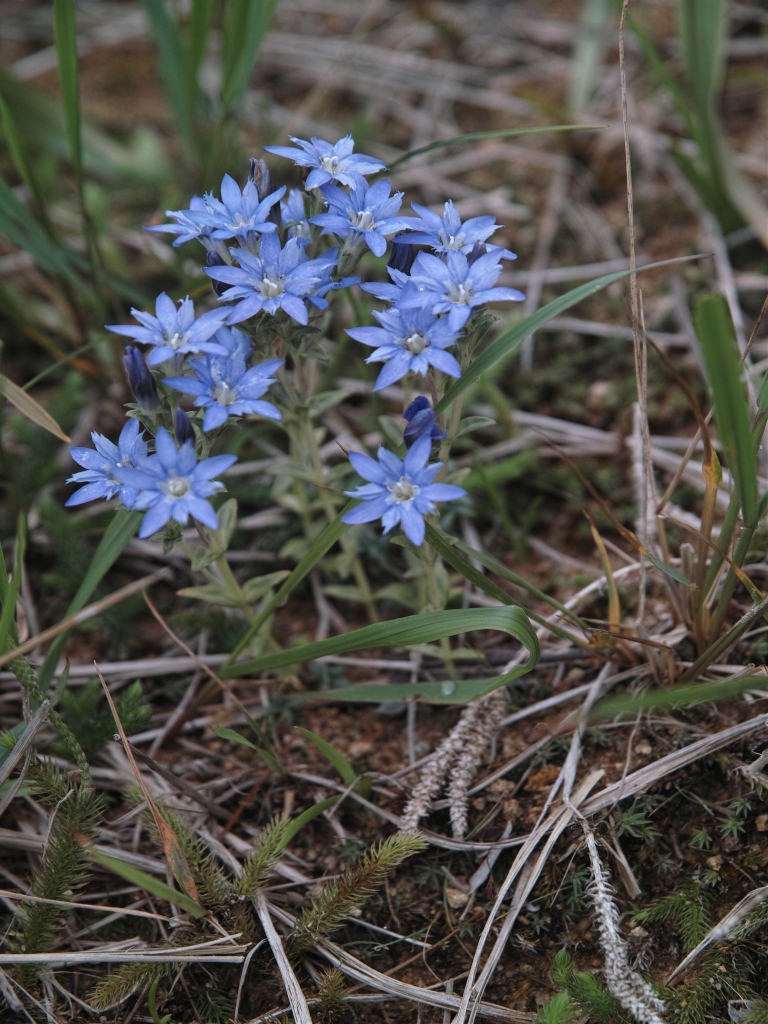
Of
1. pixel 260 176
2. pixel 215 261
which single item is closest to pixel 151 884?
pixel 215 261

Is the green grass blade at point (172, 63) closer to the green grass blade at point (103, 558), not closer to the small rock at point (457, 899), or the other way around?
the green grass blade at point (103, 558)

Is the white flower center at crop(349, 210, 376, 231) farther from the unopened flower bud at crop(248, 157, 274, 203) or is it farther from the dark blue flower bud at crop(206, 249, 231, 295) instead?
the dark blue flower bud at crop(206, 249, 231, 295)

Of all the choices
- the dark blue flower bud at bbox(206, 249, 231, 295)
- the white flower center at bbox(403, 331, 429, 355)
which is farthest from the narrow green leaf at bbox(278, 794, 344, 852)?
the dark blue flower bud at bbox(206, 249, 231, 295)

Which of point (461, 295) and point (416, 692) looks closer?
point (461, 295)

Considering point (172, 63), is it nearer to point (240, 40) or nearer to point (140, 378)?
point (240, 40)

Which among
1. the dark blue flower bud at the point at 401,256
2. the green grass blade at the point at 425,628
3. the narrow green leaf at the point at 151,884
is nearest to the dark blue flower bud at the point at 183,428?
the green grass blade at the point at 425,628

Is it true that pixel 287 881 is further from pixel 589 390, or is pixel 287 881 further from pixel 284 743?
pixel 589 390

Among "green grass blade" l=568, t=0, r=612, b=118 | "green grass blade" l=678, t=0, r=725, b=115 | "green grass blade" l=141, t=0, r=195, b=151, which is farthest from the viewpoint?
"green grass blade" l=568, t=0, r=612, b=118
